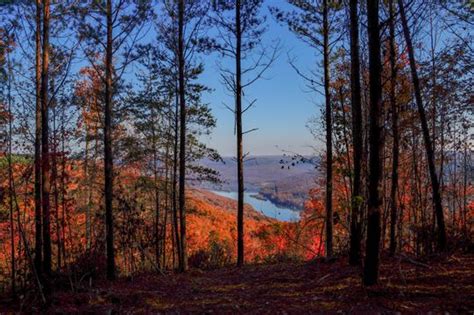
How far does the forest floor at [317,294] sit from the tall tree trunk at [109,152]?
1.70 metres

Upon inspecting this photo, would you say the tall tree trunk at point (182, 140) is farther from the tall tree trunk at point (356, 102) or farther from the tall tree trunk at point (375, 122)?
the tall tree trunk at point (375, 122)

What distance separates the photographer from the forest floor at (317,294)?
3975mm

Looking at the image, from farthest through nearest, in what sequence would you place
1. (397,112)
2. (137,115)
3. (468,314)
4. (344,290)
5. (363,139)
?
(137,115) → (397,112) → (363,139) → (344,290) → (468,314)

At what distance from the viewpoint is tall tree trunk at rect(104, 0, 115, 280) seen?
7.77 metres

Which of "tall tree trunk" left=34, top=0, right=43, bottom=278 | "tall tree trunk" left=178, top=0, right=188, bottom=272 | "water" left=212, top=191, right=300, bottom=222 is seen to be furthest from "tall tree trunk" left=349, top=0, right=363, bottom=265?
"tall tree trunk" left=34, top=0, right=43, bottom=278

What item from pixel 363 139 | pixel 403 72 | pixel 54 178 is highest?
pixel 403 72

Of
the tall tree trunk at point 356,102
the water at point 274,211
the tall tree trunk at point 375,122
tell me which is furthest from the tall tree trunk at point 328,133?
the tall tree trunk at point 375,122

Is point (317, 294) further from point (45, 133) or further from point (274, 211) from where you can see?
point (274, 211)

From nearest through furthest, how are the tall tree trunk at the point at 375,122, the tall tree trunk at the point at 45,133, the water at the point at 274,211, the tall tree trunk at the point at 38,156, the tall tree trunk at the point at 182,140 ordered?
the tall tree trunk at the point at 375,122 < the tall tree trunk at the point at 45,133 < the tall tree trunk at the point at 38,156 < the tall tree trunk at the point at 182,140 < the water at the point at 274,211

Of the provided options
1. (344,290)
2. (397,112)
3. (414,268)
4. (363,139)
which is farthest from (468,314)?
(397,112)

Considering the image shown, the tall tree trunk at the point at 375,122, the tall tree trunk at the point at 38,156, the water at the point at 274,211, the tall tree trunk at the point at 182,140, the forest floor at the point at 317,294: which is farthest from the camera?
the water at the point at 274,211

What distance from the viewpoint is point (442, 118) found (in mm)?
8961

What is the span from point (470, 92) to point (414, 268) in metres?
4.93

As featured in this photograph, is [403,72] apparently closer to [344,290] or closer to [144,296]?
[344,290]
